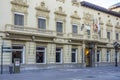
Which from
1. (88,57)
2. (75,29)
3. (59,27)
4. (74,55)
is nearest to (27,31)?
(59,27)

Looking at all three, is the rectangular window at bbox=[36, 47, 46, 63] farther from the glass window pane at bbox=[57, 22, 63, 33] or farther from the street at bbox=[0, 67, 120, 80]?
the street at bbox=[0, 67, 120, 80]

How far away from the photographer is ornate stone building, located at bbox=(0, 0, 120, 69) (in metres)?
29.7

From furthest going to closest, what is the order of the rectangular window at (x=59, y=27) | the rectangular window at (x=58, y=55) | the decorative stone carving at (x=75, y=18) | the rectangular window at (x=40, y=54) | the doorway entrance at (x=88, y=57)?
the doorway entrance at (x=88, y=57) < the decorative stone carving at (x=75, y=18) < the rectangular window at (x=59, y=27) < the rectangular window at (x=58, y=55) < the rectangular window at (x=40, y=54)

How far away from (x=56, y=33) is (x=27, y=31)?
17.6 feet

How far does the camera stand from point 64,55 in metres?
36.7

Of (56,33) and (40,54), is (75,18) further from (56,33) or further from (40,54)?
(40,54)

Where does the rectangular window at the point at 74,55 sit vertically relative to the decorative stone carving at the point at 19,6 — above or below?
below

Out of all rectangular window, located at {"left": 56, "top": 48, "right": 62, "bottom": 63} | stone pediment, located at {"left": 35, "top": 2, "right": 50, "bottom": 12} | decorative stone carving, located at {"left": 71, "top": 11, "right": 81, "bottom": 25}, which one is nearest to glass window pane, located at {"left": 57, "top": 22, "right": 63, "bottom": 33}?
decorative stone carving, located at {"left": 71, "top": 11, "right": 81, "bottom": 25}

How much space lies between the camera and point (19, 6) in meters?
30.5

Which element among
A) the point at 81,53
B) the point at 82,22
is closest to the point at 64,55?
the point at 81,53

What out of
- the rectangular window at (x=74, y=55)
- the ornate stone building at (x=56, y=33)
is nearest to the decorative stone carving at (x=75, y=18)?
the ornate stone building at (x=56, y=33)

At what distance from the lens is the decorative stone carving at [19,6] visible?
30016 mm

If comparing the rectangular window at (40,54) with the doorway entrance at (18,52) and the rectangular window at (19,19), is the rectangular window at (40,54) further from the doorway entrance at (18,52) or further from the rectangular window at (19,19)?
the rectangular window at (19,19)

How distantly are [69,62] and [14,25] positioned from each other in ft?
37.4
